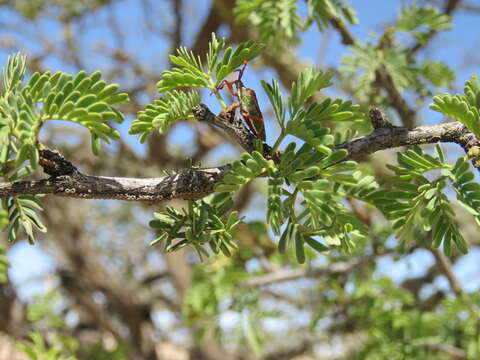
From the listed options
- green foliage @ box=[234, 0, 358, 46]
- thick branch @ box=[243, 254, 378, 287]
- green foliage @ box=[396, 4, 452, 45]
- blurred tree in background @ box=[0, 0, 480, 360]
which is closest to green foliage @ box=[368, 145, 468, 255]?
blurred tree in background @ box=[0, 0, 480, 360]

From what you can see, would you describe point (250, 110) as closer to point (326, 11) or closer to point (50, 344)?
point (326, 11)

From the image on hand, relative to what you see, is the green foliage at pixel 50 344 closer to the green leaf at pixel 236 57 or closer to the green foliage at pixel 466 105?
the green leaf at pixel 236 57

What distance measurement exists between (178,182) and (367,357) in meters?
1.33

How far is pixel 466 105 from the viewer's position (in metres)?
0.52

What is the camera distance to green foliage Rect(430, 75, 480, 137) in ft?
1.72

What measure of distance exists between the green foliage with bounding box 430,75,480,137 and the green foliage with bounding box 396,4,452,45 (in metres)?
0.71

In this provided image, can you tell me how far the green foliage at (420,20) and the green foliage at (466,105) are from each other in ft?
2.33

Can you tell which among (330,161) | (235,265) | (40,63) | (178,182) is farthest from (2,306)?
(40,63)

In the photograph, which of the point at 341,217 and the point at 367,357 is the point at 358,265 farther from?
the point at 341,217

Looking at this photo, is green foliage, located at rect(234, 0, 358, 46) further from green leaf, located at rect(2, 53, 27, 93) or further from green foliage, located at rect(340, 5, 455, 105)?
green leaf, located at rect(2, 53, 27, 93)

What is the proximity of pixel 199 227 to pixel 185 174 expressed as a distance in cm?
7

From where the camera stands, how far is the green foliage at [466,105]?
1.72 ft

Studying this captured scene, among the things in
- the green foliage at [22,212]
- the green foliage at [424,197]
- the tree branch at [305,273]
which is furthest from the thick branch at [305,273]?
the green foliage at [22,212]

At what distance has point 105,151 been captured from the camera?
3.07 metres
